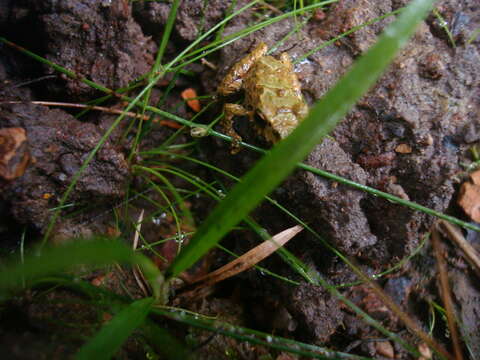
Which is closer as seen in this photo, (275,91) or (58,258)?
(58,258)

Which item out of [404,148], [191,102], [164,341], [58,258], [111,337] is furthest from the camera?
[191,102]

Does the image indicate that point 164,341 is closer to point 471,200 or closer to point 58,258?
point 58,258

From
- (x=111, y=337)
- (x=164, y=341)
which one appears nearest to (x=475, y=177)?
(x=164, y=341)

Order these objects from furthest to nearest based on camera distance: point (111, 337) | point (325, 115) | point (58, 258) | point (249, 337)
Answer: point (249, 337)
point (111, 337)
point (58, 258)
point (325, 115)

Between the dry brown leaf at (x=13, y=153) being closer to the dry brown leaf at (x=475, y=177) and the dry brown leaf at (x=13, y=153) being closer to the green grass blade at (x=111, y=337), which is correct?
the green grass blade at (x=111, y=337)

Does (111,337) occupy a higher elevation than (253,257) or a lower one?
higher

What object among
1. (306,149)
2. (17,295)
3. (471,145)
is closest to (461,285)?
(471,145)

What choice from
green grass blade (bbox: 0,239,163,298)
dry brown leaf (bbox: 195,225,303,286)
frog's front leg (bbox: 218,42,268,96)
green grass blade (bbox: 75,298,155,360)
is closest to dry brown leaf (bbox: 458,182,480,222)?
dry brown leaf (bbox: 195,225,303,286)
